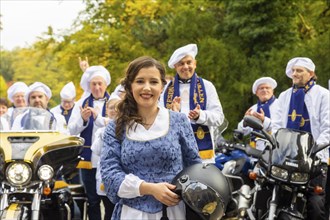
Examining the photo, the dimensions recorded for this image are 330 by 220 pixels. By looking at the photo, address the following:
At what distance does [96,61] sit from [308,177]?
67.9 ft

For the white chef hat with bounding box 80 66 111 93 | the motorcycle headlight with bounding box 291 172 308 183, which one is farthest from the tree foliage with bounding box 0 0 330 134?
the motorcycle headlight with bounding box 291 172 308 183

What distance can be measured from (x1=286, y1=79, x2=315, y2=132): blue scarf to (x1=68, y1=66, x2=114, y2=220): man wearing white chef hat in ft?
6.79

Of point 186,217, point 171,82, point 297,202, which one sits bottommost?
point 297,202

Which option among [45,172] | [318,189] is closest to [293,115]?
[318,189]

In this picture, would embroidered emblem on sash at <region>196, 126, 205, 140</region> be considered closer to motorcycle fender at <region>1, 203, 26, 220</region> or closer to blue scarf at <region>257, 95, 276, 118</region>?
motorcycle fender at <region>1, 203, 26, 220</region>

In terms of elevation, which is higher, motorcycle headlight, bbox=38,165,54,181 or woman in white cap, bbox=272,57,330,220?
woman in white cap, bbox=272,57,330,220

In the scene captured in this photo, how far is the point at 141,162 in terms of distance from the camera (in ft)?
11.9

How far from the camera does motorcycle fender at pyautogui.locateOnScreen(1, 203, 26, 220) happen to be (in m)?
5.60

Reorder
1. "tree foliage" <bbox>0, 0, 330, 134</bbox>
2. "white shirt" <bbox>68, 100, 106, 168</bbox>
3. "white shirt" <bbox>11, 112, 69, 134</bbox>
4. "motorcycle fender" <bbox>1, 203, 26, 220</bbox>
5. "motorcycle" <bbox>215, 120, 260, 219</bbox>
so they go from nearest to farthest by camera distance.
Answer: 1. "motorcycle fender" <bbox>1, 203, 26, 220</bbox>
2. "white shirt" <bbox>11, 112, 69, 134</bbox>
3. "white shirt" <bbox>68, 100, 106, 168</bbox>
4. "motorcycle" <bbox>215, 120, 260, 219</bbox>
5. "tree foliage" <bbox>0, 0, 330, 134</bbox>

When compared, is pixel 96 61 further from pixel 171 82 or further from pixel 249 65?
pixel 171 82

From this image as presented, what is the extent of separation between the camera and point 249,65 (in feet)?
62.8

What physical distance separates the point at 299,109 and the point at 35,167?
121 inches

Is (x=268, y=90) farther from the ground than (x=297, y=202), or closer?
farther from the ground

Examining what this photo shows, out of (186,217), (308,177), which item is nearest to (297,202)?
(308,177)
